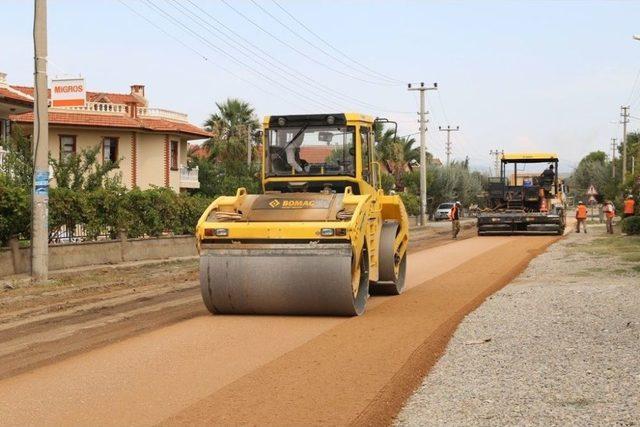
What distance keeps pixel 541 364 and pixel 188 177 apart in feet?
150

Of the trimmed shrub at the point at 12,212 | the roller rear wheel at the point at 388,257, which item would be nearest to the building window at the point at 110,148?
the trimmed shrub at the point at 12,212

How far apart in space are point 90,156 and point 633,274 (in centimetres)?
1751

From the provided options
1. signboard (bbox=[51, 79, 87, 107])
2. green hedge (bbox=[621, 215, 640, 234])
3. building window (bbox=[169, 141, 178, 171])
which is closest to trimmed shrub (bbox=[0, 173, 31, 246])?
signboard (bbox=[51, 79, 87, 107])

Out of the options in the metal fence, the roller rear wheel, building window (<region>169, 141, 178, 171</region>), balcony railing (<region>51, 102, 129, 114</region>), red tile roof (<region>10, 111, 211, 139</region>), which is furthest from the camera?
building window (<region>169, 141, 178, 171</region>)

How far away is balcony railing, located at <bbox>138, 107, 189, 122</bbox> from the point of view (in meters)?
49.3

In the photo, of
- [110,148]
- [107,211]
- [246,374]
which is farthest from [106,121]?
[246,374]

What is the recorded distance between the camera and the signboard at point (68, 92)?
1928 centimetres

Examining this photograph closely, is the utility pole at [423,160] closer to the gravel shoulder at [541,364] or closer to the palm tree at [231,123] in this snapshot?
the palm tree at [231,123]

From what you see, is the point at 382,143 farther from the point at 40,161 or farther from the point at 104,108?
the point at 104,108

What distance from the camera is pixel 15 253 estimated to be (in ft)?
63.7

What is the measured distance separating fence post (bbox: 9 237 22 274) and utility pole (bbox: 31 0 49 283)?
121cm

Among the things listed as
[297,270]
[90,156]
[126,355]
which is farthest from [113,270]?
[126,355]

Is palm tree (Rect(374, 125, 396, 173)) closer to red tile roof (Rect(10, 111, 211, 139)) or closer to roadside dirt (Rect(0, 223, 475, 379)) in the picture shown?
roadside dirt (Rect(0, 223, 475, 379))

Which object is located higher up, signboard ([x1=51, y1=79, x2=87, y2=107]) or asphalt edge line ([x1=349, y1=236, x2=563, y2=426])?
signboard ([x1=51, y1=79, x2=87, y2=107])
